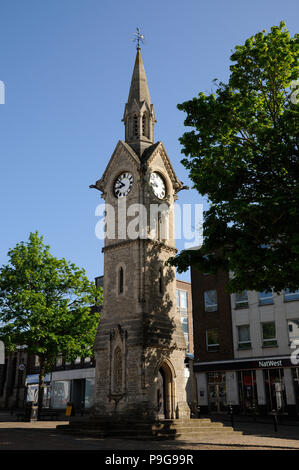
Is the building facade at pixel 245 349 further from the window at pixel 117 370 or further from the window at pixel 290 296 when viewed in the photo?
the window at pixel 117 370

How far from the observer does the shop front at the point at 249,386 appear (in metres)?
33.4

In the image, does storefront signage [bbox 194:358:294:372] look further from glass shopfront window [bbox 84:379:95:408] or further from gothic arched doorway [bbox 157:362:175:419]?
glass shopfront window [bbox 84:379:95:408]

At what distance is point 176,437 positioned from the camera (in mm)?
21109

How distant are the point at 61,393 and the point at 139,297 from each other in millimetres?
34490

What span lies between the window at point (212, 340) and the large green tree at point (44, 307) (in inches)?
414

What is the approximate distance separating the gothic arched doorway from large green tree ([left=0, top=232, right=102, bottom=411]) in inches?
318

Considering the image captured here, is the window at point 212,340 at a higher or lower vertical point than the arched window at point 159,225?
lower

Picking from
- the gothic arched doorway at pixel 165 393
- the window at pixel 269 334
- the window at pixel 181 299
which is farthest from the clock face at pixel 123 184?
the window at pixel 181 299

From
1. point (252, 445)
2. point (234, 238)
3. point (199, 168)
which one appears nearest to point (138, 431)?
point (252, 445)

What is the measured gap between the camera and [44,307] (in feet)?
103
